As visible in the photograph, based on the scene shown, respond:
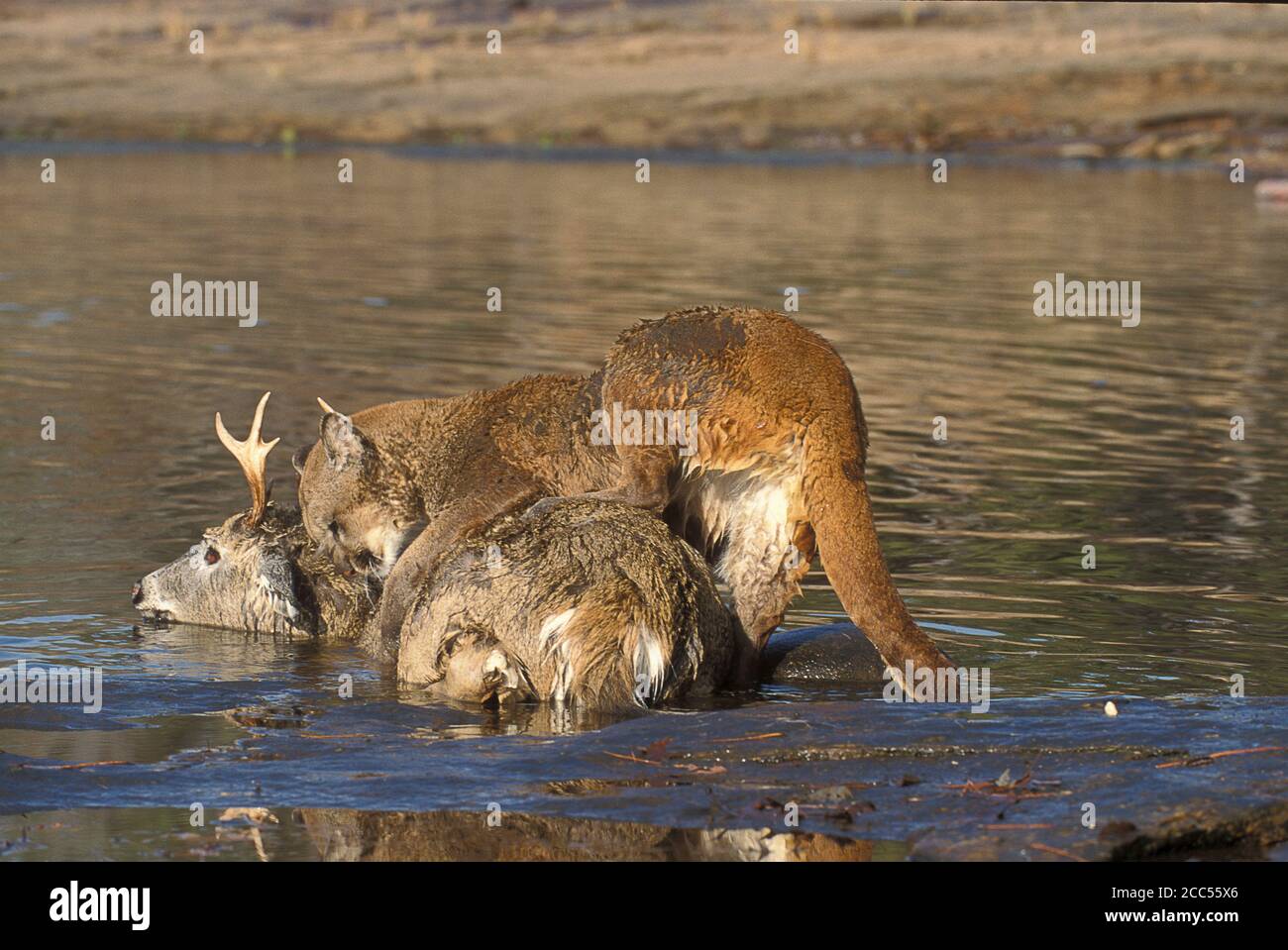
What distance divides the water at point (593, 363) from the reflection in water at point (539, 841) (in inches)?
6.7

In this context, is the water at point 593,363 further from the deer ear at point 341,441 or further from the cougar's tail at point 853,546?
the deer ear at point 341,441

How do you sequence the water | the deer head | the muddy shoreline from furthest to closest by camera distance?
the muddy shoreline → the deer head → the water

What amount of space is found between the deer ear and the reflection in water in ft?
9.25

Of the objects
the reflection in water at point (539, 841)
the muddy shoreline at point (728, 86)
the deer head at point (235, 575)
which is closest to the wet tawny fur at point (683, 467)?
the deer head at point (235, 575)

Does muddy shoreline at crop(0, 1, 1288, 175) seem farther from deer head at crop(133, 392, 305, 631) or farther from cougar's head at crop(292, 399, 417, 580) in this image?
cougar's head at crop(292, 399, 417, 580)

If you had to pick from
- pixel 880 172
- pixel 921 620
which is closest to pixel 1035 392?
pixel 921 620

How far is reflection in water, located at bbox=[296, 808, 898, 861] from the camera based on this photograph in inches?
271

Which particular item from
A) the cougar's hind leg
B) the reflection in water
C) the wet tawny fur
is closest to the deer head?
the wet tawny fur

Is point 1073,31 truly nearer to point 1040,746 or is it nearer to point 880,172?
point 880,172

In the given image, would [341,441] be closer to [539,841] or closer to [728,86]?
[539,841]

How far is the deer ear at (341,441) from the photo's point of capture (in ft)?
32.0

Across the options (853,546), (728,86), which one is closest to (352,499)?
(853,546)

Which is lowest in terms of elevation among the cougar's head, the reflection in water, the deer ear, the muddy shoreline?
the reflection in water

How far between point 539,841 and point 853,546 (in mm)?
2208
